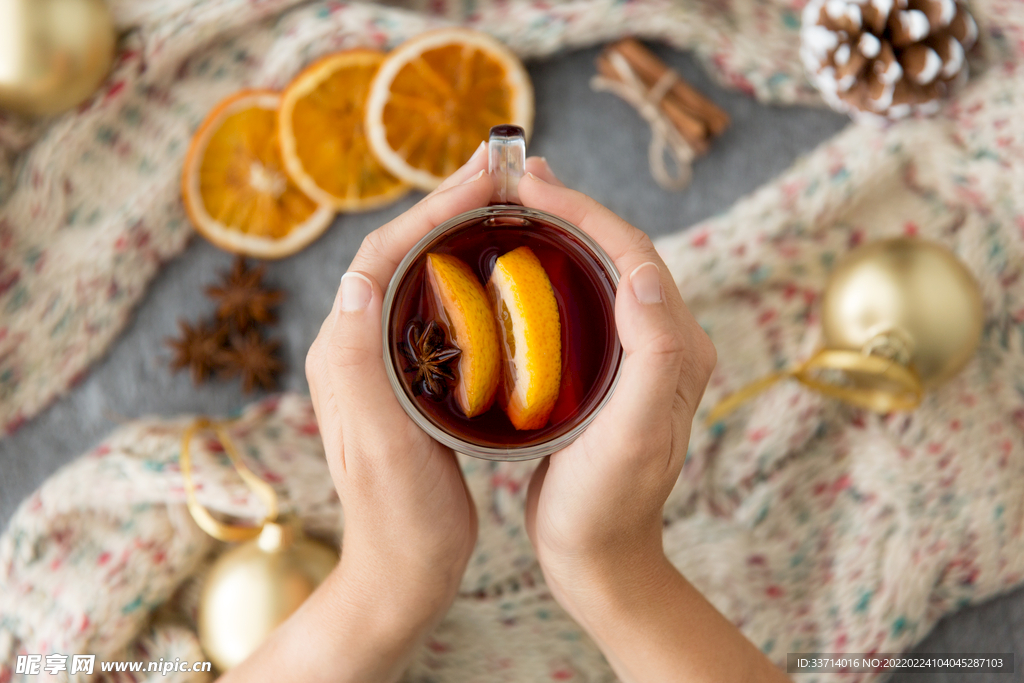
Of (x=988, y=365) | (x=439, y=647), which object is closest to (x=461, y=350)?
(x=439, y=647)

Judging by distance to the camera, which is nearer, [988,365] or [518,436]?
[518,436]

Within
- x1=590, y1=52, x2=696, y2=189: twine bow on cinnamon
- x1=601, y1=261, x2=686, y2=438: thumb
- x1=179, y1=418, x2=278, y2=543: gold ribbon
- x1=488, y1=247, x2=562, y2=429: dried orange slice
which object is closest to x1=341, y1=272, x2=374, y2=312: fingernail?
x1=488, y1=247, x2=562, y2=429: dried orange slice

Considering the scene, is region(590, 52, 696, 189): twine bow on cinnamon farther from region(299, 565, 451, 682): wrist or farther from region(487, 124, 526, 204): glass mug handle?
region(299, 565, 451, 682): wrist

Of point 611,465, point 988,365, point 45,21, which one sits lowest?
point 988,365

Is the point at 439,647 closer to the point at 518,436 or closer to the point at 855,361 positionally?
the point at 518,436

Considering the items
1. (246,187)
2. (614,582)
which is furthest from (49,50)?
(614,582)

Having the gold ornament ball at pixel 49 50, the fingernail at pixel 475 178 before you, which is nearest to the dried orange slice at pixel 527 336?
the fingernail at pixel 475 178

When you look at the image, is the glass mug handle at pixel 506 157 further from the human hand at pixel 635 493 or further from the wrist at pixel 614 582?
the wrist at pixel 614 582

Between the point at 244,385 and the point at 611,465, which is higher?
the point at 611,465
